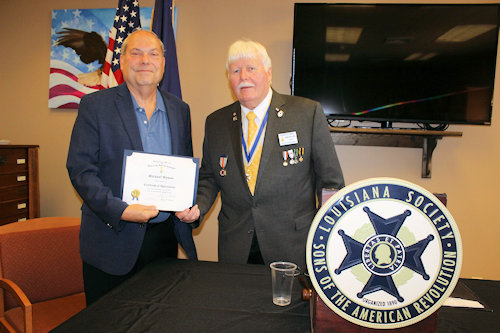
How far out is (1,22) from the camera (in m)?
4.08

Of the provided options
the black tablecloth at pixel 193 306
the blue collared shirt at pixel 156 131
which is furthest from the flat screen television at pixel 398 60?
the black tablecloth at pixel 193 306

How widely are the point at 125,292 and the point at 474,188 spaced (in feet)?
11.0

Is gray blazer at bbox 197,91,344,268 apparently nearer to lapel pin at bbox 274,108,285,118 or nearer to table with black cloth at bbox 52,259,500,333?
lapel pin at bbox 274,108,285,118

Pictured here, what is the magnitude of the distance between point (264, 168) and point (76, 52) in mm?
3066

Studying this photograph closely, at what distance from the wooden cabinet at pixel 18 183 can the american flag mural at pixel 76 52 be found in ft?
2.23

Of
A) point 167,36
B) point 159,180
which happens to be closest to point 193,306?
point 159,180

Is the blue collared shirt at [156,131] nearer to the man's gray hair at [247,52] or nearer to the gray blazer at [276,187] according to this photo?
Result: the gray blazer at [276,187]

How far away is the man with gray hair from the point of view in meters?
1.76

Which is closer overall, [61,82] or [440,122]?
[440,122]

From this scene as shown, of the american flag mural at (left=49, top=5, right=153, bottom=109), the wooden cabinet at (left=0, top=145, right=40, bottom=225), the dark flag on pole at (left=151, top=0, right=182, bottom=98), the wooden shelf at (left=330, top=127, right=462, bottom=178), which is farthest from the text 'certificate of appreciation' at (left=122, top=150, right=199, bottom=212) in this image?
the american flag mural at (left=49, top=5, right=153, bottom=109)

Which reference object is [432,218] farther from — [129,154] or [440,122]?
[440,122]

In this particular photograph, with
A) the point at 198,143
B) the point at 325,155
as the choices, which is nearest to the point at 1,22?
the point at 198,143

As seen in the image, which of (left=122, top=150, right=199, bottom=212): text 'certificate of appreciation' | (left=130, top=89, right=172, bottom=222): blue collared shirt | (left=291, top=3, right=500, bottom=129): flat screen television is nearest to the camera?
(left=122, top=150, right=199, bottom=212): text 'certificate of appreciation'

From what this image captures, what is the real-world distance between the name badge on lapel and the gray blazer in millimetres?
16
